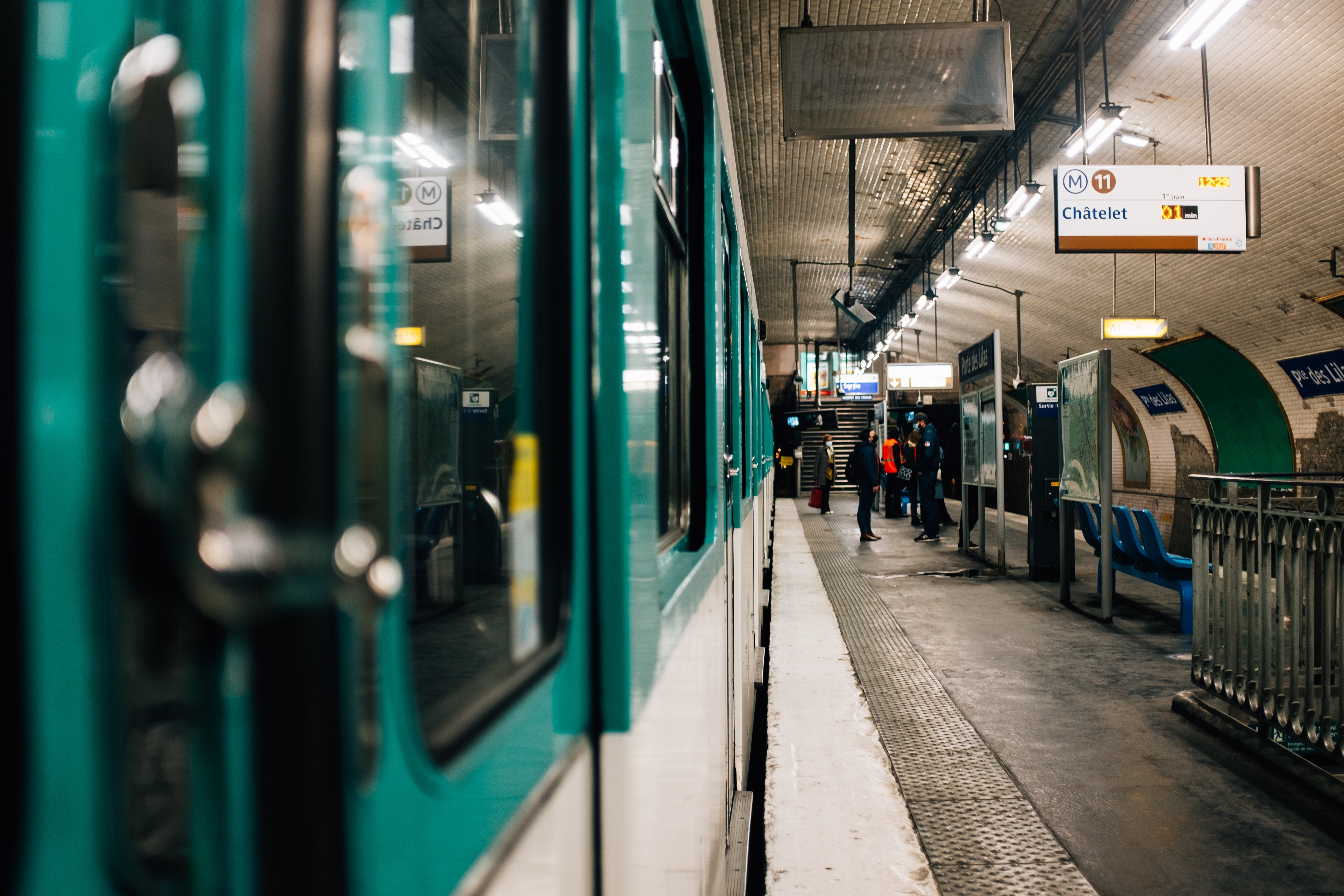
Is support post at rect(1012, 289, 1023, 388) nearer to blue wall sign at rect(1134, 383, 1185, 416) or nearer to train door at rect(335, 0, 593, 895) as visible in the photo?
blue wall sign at rect(1134, 383, 1185, 416)

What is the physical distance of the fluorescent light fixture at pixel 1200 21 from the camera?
514 cm

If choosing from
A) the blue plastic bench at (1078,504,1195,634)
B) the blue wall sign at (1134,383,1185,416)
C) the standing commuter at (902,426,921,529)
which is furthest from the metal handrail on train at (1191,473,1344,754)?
the blue wall sign at (1134,383,1185,416)

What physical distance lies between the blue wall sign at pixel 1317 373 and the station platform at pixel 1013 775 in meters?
8.62

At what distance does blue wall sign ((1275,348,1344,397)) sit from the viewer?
39.9 feet

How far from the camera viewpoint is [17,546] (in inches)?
11.7

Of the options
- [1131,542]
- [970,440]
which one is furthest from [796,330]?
[1131,542]

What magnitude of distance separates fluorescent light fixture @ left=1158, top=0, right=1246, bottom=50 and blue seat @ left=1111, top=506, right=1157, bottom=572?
3378 mm

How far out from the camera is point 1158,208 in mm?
7547

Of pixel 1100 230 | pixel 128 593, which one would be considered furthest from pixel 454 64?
pixel 1100 230

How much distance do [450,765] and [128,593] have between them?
235 mm

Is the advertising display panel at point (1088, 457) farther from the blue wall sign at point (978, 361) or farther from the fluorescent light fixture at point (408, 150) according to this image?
the fluorescent light fixture at point (408, 150)

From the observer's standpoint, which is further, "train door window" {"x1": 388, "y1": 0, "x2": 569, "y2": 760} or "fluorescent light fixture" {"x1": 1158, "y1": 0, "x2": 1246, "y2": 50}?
"fluorescent light fixture" {"x1": 1158, "y1": 0, "x2": 1246, "y2": 50}

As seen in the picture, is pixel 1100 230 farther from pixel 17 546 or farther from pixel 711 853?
pixel 17 546

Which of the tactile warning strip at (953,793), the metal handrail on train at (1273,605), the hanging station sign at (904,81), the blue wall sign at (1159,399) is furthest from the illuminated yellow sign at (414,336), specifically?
the blue wall sign at (1159,399)
